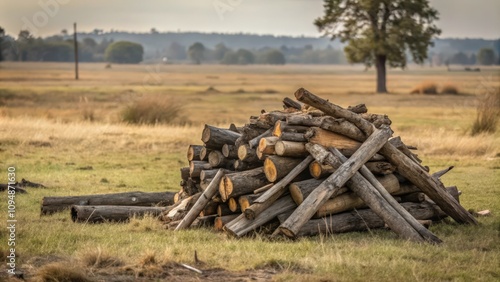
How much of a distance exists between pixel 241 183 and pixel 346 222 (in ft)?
5.10

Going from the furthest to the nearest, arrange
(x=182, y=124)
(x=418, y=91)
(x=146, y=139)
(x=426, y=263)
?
(x=418, y=91), (x=182, y=124), (x=146, y=139), (x=426, y=263)

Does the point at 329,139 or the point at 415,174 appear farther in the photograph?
the point at 415,174

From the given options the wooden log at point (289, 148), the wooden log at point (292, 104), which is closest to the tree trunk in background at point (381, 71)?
the wooden log at point (292, 104)

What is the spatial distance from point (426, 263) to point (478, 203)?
5.79m

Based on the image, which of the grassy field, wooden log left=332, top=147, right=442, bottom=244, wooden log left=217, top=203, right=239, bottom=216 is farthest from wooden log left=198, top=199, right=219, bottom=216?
wooden log left=332, top=147, right=442, bottom=244

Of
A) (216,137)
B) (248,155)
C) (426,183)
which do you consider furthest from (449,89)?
(248,155)

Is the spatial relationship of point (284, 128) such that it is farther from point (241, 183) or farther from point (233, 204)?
point (233, 204)

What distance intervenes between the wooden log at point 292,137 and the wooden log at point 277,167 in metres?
0.28

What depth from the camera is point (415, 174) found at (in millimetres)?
11664

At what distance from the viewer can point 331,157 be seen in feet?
35.4

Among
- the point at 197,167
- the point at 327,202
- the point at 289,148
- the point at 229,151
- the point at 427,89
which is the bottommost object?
the point at 427,89

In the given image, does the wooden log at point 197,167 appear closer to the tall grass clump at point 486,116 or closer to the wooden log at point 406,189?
the wooden log at point 406,189

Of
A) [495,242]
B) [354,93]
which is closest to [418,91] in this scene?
[354,93]

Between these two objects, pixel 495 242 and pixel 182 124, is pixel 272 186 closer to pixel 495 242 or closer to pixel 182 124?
pixel 495 242
